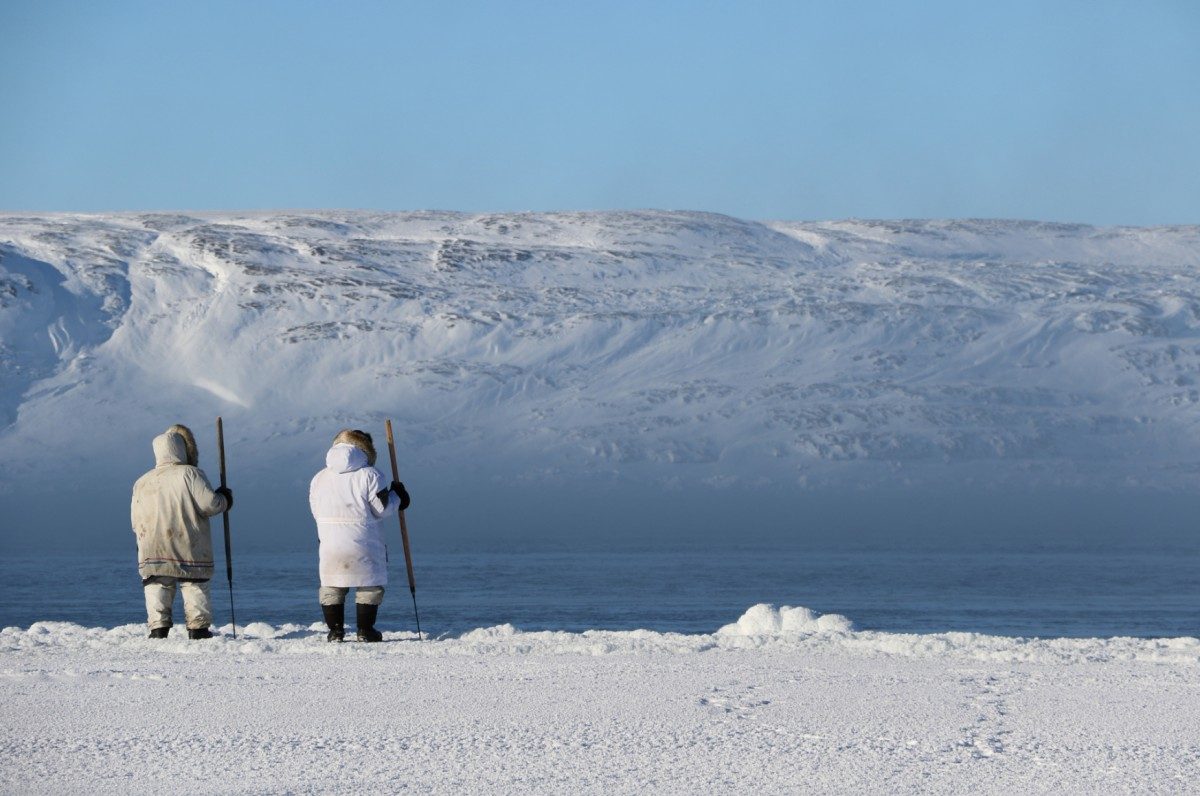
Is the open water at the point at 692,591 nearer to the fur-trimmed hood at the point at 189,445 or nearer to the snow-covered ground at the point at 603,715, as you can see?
the fur-trimmed hood at the point at 189,445

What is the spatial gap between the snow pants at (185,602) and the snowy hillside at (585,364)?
55.2m

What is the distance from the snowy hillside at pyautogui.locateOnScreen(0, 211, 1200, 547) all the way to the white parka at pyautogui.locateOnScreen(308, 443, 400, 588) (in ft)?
183

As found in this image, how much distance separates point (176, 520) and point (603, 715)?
4.16m

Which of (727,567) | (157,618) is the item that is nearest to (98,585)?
(727,567)

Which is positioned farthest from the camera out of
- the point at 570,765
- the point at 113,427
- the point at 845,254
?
the point at 845,254

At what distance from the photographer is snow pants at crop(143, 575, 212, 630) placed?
1057 centimetres

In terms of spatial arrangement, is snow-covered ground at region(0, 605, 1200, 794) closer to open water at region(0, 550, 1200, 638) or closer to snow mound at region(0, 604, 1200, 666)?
snow mound at region(0, 604, 1200, 666)

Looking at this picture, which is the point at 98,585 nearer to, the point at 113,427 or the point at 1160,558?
the point at 1160,558

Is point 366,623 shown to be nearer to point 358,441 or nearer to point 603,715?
point 358,441

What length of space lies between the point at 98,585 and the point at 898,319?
5867cm

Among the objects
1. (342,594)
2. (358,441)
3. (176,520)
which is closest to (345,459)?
(358,441)

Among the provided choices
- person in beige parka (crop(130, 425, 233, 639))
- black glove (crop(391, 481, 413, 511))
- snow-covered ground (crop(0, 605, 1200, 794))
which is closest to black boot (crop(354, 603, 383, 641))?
snow-covered ground (crop(0, 605, 1200, 794))

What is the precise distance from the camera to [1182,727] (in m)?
7.09

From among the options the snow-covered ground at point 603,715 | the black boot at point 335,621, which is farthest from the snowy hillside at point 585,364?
the snow-covered ground at point 603,715
